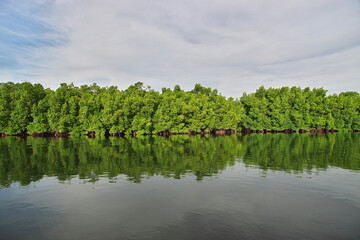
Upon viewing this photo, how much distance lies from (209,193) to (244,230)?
488cm

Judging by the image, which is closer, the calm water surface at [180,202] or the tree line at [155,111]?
the calm water surface at [180,202]

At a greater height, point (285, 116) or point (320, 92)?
point (320, 92)

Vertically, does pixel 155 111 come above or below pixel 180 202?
above

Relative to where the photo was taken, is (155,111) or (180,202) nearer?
(180,202)

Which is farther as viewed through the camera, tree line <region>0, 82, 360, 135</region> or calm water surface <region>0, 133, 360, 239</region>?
tree line <region>0, 82, 360, 135</region>

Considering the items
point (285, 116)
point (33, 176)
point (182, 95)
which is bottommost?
point (33, 176)

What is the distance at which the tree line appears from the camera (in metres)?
77.9

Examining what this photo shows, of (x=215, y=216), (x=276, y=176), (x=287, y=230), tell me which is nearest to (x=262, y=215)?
(x=287, y=230)

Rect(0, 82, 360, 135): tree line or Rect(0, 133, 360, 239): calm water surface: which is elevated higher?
Rect(0, 82, 360, 135): tree line

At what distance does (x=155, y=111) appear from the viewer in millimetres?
89250

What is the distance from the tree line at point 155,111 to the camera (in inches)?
3068

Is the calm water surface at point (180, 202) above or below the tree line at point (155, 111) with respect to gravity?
below

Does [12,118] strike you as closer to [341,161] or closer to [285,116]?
[341,161]

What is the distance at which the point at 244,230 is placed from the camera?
33.1ft
